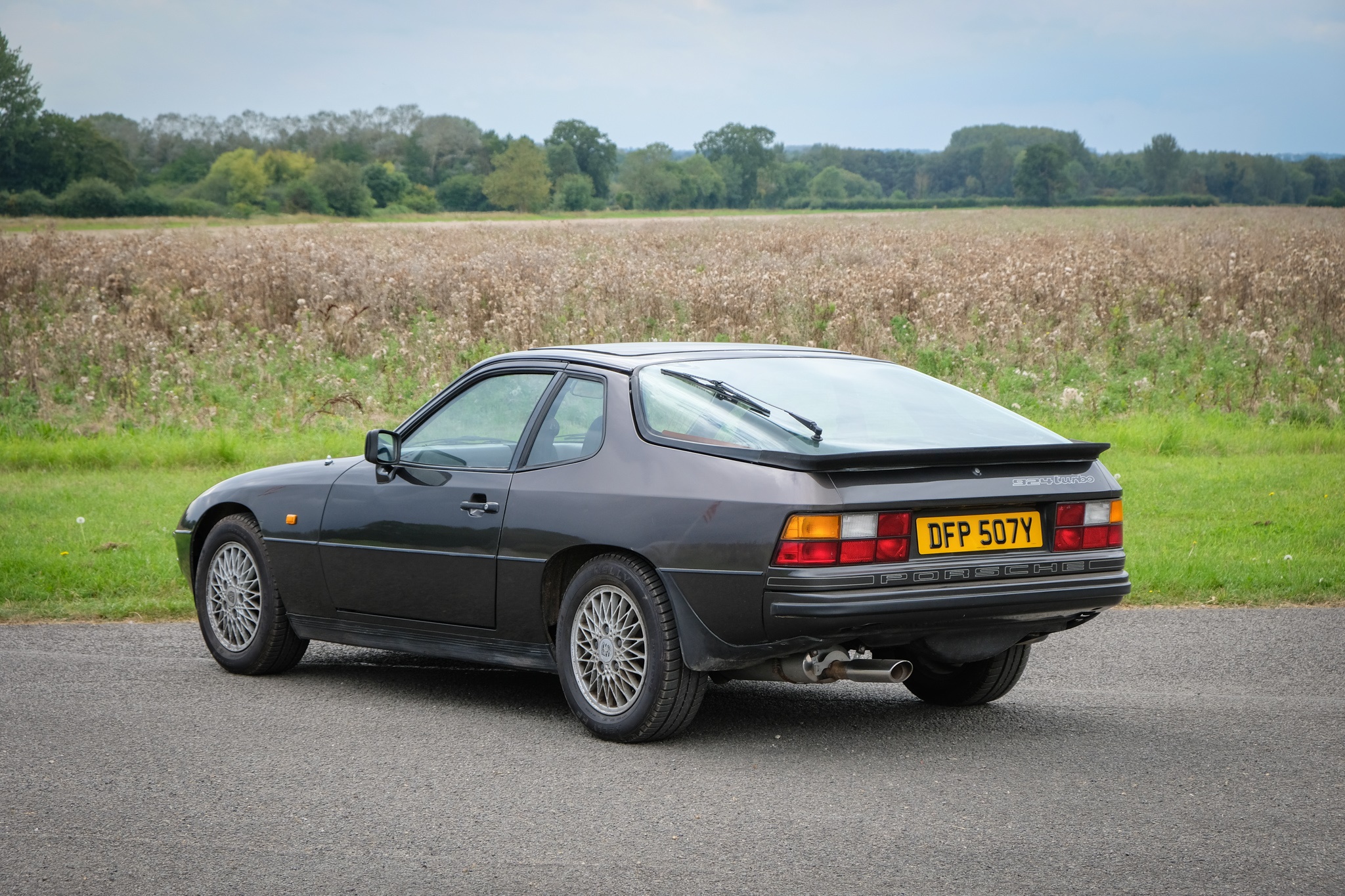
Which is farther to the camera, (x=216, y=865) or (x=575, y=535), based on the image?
(x=575, y=535)

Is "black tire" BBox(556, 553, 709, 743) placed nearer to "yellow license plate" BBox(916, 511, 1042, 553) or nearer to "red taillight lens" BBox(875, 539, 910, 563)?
"red taillight lens" BBox(875, 539, 910, 563)

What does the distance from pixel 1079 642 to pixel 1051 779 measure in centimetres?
271

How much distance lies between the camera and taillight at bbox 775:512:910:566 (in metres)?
4.78

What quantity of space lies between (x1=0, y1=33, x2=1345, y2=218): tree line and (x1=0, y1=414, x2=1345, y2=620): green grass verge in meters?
59.8

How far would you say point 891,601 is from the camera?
Answer: 4.80 metres

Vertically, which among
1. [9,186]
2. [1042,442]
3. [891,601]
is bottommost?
[891,601]

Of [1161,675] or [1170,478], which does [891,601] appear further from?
[1170,478]

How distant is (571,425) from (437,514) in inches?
28.7

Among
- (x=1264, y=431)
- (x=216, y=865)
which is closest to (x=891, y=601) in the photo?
(x=216, y=865)

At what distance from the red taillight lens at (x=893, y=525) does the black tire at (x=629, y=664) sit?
845mm

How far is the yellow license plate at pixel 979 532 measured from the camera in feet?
16.2

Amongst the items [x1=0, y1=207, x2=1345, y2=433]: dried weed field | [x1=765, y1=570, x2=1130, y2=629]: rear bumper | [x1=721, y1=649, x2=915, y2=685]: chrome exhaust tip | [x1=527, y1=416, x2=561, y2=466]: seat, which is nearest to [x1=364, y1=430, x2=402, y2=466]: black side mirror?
[x1=527, y1=416, x2=561, y2=466]: seat

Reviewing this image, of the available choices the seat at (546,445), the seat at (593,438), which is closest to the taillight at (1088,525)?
the seat at (593,438)

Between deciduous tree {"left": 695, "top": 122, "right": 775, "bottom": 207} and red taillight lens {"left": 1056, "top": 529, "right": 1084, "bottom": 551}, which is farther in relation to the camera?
deciduous tree {"left": 695, "top": 122, "right": 775, "bottom": 207}
